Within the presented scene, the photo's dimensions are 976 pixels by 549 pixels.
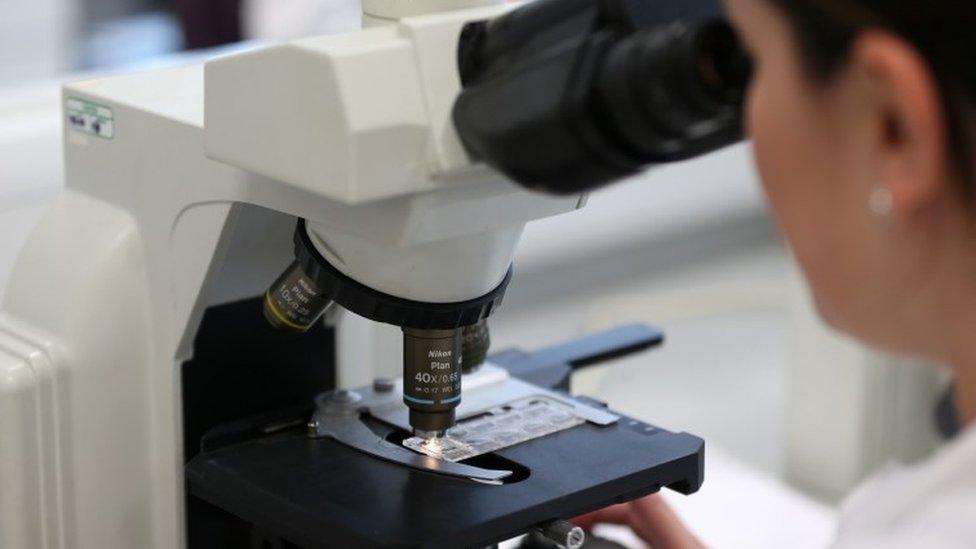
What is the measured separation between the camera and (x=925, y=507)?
64cm

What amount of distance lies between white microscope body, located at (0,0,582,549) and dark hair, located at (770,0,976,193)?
0.25 m

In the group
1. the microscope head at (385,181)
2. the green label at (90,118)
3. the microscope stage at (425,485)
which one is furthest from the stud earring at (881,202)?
the green label at (90,118)

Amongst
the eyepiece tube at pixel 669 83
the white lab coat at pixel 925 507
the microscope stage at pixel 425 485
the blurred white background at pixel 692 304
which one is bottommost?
the blurred white background at pixel 692 304

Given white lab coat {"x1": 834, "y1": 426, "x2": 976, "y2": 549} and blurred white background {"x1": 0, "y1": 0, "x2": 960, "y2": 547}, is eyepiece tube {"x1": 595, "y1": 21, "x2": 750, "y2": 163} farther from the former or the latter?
blurred white background {"x1": 0, "y1": 0, "x2": 960, "y2": 547}

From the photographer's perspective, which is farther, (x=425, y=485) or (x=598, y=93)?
(x=425, y=485)

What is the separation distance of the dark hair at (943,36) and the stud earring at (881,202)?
0.03 metres

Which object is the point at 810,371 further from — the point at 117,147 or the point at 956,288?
the point at 956,288

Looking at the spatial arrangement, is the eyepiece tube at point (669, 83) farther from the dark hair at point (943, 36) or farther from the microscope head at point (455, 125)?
the dark hair at point (943, 36)

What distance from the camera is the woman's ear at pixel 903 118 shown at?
1.89 feet

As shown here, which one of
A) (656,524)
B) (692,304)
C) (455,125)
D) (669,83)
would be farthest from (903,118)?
(692,304)

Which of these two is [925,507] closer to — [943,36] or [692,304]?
[943,36]

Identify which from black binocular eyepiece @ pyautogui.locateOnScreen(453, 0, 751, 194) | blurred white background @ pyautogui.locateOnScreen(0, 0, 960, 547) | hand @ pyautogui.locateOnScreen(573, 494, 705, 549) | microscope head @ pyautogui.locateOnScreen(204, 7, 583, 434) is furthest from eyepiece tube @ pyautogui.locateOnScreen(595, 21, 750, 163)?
blurred white background @ pyautogui.locateOnScreen(0, 0, 960, 547)

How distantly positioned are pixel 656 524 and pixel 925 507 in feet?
1.39

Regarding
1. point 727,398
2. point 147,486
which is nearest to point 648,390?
point 727,398
